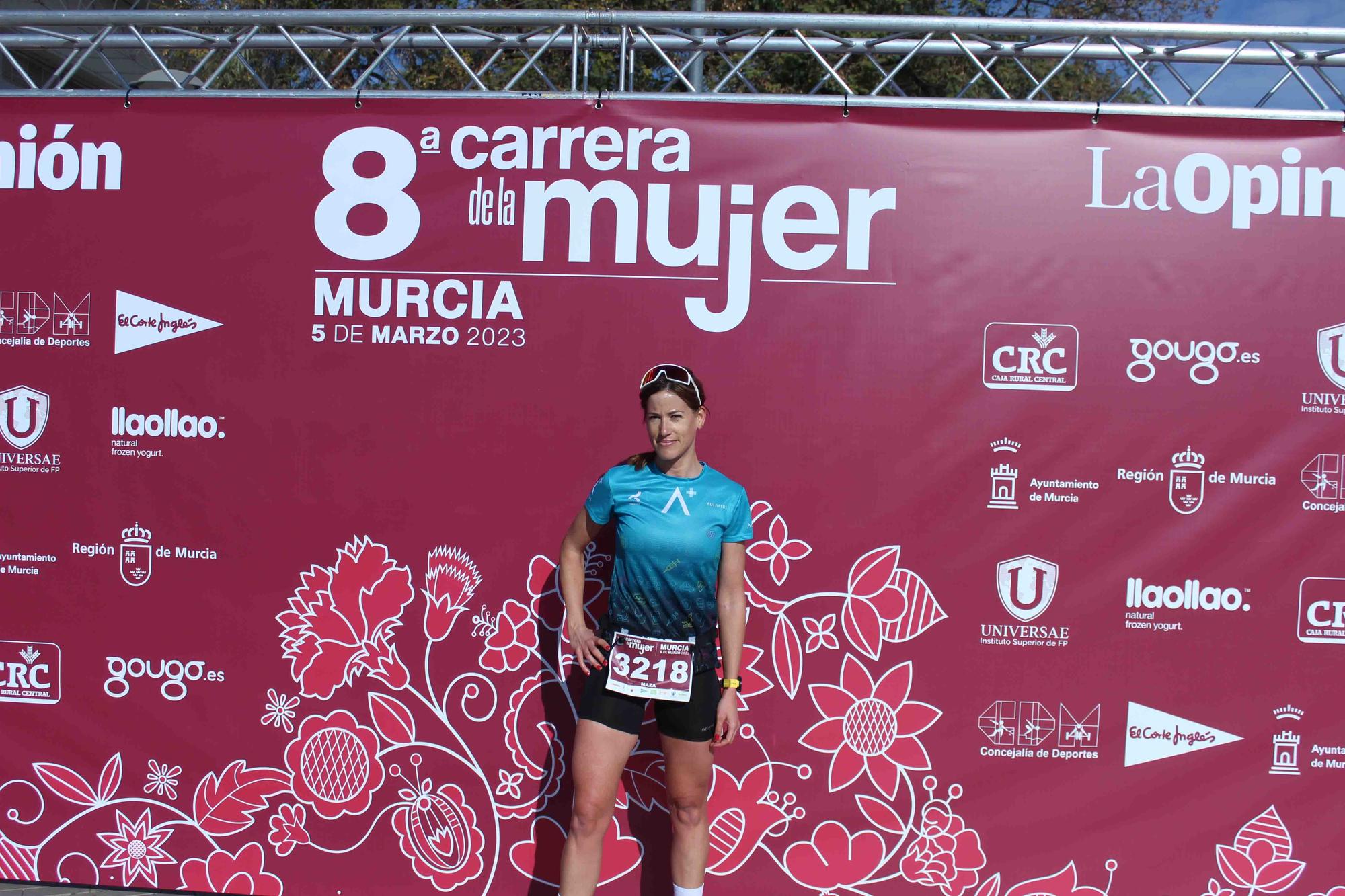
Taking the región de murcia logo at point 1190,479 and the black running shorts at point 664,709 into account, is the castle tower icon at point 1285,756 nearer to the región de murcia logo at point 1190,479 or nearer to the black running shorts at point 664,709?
the región de murcia logo at point 1190,479

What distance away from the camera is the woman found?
2799 mm

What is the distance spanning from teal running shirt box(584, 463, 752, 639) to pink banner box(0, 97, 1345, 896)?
0.51 metres

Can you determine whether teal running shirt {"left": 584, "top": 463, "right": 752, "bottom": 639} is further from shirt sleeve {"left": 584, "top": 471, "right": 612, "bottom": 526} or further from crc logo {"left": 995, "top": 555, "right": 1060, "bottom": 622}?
crc logo {"left": 995, "top": 555, "right": 1060, "bottom": 622}

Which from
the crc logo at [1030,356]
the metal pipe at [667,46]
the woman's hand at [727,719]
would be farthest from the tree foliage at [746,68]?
the woman's hand at [727,719]

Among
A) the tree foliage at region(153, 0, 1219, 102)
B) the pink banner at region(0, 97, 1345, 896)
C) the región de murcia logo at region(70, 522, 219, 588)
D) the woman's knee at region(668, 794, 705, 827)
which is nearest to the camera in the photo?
the woman's knee at region(668, 794, 705, 827)

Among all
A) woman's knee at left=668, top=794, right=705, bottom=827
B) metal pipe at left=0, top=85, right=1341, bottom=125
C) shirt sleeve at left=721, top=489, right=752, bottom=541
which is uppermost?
metal pipe at left=0, top=85, right=1341, bottom=125

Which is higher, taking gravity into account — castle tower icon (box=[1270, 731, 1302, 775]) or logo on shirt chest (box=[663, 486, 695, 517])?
logo on shirt chest (box=[663, 486, 695, 517])

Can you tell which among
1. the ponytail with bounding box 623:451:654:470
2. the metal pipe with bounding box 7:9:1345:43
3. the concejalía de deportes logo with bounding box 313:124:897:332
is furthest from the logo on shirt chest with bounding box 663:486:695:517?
the metal pipe with bounding box 7:9:1345:43

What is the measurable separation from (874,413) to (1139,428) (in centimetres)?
88

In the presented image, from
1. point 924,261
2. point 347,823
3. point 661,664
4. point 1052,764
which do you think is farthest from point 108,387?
point 1052,764

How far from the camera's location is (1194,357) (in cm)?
328

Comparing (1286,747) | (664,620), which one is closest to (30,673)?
(664,620)

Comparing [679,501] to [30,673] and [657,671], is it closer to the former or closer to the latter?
[657,671]

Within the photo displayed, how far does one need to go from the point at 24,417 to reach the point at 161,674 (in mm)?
1052
